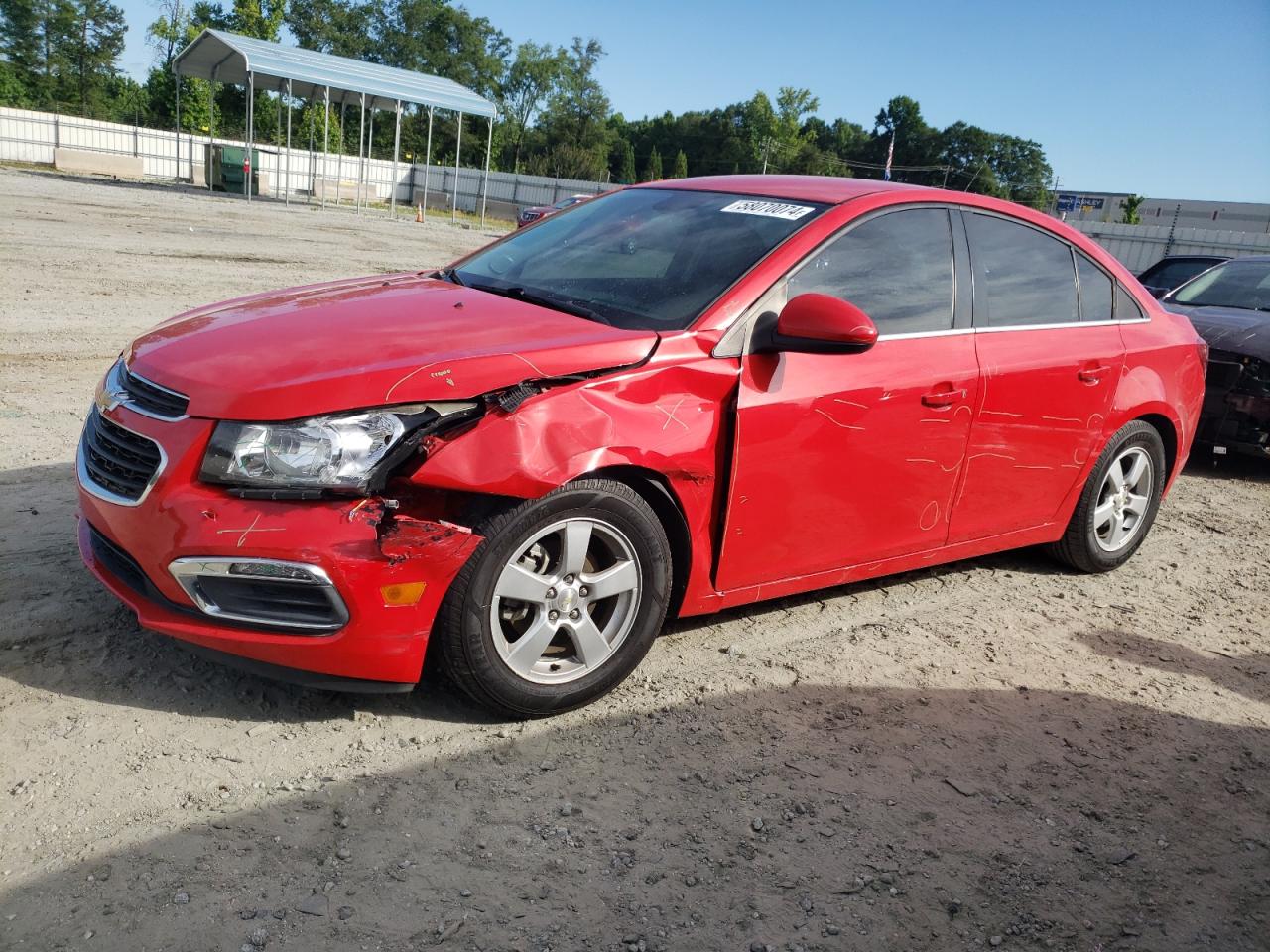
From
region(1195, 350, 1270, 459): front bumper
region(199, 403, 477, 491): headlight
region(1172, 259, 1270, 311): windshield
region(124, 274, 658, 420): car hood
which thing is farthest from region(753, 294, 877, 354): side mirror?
region(1172, 259, 1270, 311): windshield

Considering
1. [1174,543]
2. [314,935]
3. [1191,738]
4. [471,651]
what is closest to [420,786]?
[471,651]

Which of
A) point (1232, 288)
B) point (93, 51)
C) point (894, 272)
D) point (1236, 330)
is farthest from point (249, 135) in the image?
point (93, 51)

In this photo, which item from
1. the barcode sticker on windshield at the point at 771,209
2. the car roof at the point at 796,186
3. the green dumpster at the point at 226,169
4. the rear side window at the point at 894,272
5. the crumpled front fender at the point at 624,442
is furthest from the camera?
the green dumpster at the point at 226,169

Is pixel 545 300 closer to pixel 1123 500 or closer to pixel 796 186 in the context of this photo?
pixel 796 186

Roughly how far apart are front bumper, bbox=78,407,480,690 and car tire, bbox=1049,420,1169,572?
3314 mm

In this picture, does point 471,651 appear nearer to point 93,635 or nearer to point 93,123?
point 93,635

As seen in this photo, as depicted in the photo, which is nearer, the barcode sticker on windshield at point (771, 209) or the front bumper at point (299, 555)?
the front bumper at point (299, 555)

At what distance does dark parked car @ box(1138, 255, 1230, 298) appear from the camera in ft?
34.0

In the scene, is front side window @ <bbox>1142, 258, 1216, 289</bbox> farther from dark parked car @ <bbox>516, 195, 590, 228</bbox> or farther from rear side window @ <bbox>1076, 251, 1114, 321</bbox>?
rear side window @ <bbox>1076, 251, 1114, 321</bbox>

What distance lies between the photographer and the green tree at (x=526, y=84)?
9494 cm

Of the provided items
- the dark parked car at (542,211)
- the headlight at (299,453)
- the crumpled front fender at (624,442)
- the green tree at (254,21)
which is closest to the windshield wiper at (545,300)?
the crumpled front fender at (624,442)

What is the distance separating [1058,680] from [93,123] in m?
47.2

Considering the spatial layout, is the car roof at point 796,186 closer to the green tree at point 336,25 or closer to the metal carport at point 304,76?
the metal carport at point 304,76

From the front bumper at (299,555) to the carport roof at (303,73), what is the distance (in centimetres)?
2806
